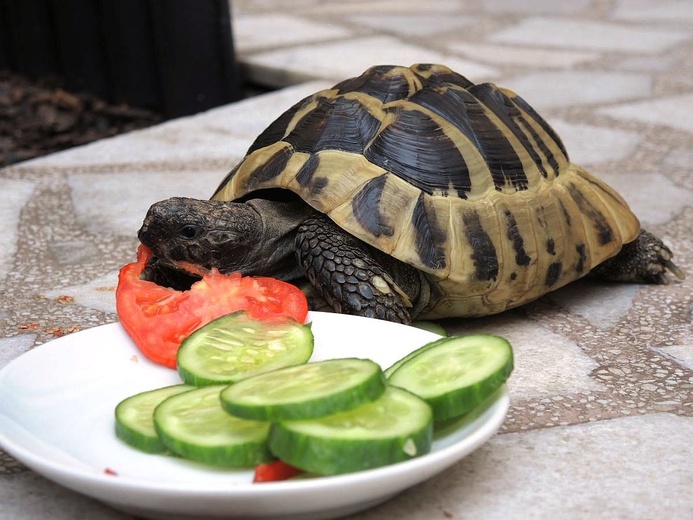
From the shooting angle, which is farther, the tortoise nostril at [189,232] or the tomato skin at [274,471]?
the tortoise nostril at [189,232]

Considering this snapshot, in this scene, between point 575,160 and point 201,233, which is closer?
point 201,233

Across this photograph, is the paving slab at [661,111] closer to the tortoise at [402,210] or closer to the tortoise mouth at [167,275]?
the tortoise at [402,210]

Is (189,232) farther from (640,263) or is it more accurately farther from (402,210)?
(640,263)

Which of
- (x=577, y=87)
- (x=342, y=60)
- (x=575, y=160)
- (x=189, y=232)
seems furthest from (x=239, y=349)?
(x=342, y=60)

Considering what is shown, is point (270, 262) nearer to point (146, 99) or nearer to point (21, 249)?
point (21, 249)

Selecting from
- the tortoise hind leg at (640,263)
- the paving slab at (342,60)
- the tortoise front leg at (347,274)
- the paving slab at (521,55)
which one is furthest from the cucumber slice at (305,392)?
the paving slab at (521,55)

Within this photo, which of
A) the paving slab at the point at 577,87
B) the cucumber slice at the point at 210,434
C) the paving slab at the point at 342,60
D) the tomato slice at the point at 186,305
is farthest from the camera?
the paving slab at the point at 342,60
